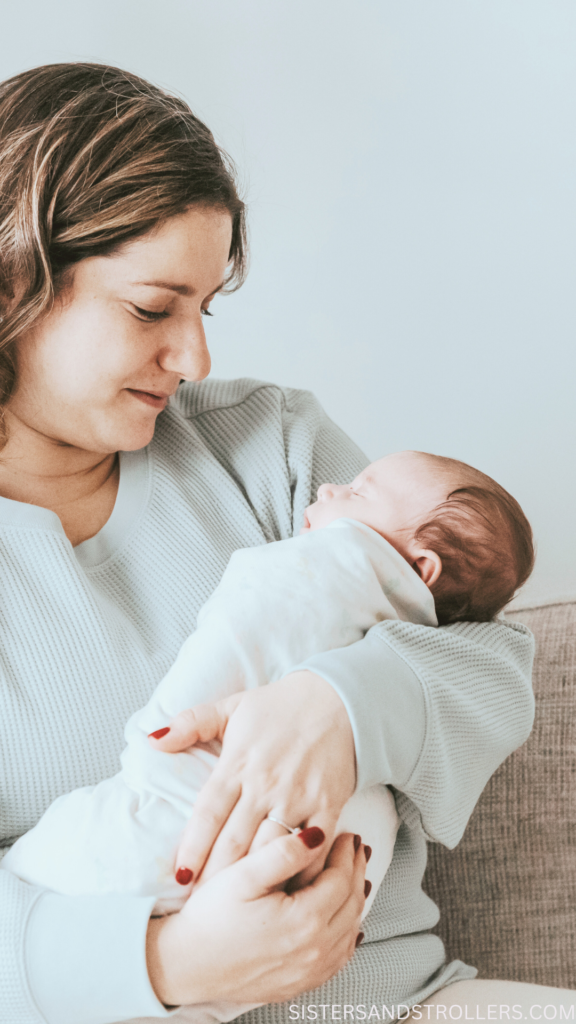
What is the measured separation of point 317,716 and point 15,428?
61 centimetres

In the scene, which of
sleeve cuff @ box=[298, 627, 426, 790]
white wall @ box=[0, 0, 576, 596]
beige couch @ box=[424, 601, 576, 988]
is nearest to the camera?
sleeve cuff @ box=[298, 627, 426, 790]

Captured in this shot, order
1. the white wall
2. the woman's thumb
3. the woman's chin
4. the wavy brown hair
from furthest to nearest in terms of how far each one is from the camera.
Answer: the white wall → the woman's chin → the wavy brown hair → the woman's thumb

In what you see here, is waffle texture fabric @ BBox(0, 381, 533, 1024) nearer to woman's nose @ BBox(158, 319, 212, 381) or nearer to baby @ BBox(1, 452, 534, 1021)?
baby @ BBox(1, 452, 534, 1021)

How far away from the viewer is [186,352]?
113cm

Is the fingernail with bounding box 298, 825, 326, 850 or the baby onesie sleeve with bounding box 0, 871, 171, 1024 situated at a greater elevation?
the fingernail with bounding box 298, 825, 326, 850

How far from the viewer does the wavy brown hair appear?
1.04m

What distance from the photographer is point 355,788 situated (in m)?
0.92

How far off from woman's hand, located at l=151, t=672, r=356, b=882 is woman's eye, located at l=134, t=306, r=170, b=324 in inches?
19.8

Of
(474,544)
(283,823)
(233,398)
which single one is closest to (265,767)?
(283,823)

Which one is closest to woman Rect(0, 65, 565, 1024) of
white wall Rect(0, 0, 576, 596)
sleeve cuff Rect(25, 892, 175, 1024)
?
sleeve cuff Rect(25, 892, 175, 1024)

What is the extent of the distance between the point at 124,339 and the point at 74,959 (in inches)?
27.8

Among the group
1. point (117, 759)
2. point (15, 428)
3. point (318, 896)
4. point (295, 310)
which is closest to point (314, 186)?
point (295, 310)

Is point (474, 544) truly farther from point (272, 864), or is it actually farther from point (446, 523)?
point (272, 864)

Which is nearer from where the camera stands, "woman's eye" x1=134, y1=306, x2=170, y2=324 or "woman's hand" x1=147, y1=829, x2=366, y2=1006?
"woman's hand" x1=147, y1=829, x2=366, y2=1006
